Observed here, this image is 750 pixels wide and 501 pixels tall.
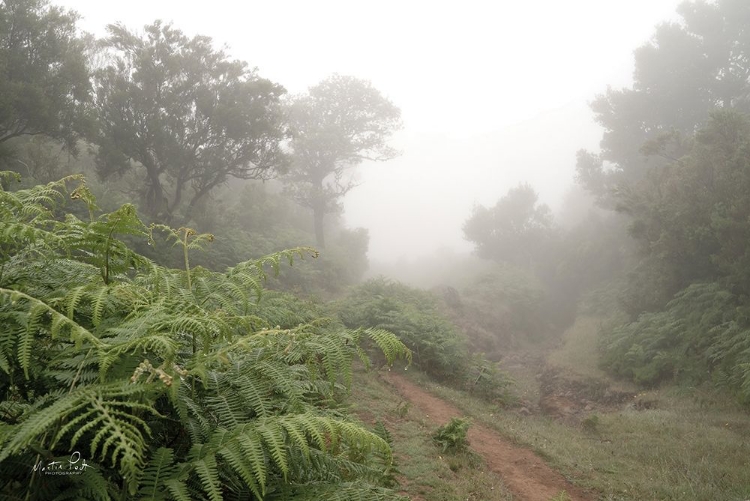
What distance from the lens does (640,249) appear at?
17953 mm

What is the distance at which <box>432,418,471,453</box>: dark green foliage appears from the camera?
6465 millimetres

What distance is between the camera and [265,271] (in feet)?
62.4

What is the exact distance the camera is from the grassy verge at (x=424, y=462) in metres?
5.05

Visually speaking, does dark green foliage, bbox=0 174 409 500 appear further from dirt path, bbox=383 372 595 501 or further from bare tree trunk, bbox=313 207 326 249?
bare tree trunk, bbox=313 207 326 249

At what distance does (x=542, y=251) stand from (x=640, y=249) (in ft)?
49.8

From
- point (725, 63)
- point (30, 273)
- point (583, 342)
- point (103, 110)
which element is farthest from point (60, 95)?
point (725, 63)

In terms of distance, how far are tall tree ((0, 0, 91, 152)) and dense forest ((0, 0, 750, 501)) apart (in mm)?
66

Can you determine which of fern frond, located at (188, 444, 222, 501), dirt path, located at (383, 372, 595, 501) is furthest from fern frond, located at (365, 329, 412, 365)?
dirt path, located at (383, 372, 595, 501)

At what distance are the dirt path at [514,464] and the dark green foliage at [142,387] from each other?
397cm

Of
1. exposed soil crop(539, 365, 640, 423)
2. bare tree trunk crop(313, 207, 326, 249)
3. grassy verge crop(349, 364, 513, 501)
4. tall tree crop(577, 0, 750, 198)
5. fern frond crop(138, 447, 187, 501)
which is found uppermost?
tall tree crop(577, 0, 750, 198)

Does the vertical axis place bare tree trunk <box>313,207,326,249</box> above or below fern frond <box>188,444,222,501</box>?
above

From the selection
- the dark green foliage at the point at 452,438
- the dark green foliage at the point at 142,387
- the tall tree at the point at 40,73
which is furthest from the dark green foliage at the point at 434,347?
the tall tree at the point at 40,73

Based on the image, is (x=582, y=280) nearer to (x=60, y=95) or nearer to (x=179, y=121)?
(x=179, y=121)

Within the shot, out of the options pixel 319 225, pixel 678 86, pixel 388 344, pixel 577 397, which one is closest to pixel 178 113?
pixel 319 225
